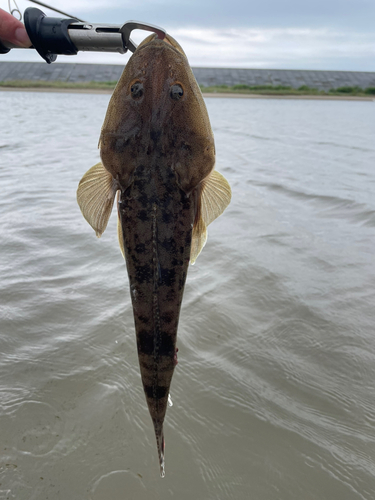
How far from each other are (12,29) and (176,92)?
3.05 ft

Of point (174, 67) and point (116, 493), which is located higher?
point (174, 67)

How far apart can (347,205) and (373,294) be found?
320 cm

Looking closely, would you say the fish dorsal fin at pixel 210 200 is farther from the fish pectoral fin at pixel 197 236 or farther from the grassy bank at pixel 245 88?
the grassy bank at pixel 245 88

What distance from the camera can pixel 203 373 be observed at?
286cm

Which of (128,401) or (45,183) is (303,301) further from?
(45,183)

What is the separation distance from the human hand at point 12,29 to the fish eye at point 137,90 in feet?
2.25

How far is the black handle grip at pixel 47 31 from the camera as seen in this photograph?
6.08 ft

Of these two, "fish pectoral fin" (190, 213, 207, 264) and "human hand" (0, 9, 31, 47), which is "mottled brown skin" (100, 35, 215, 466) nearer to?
"fish pectoral fin" (190, 213, 207, 264)

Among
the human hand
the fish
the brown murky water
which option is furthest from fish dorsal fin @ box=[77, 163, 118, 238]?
the brown murky water

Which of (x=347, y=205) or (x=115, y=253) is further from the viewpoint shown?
(x=347, y=205)

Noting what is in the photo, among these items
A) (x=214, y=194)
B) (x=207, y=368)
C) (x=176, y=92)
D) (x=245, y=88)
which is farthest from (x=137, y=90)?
(x=245, y=88)

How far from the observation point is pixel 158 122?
1.66m

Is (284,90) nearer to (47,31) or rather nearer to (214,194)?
(47,31)

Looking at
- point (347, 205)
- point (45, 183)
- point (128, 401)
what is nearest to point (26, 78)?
point (45, 183)
